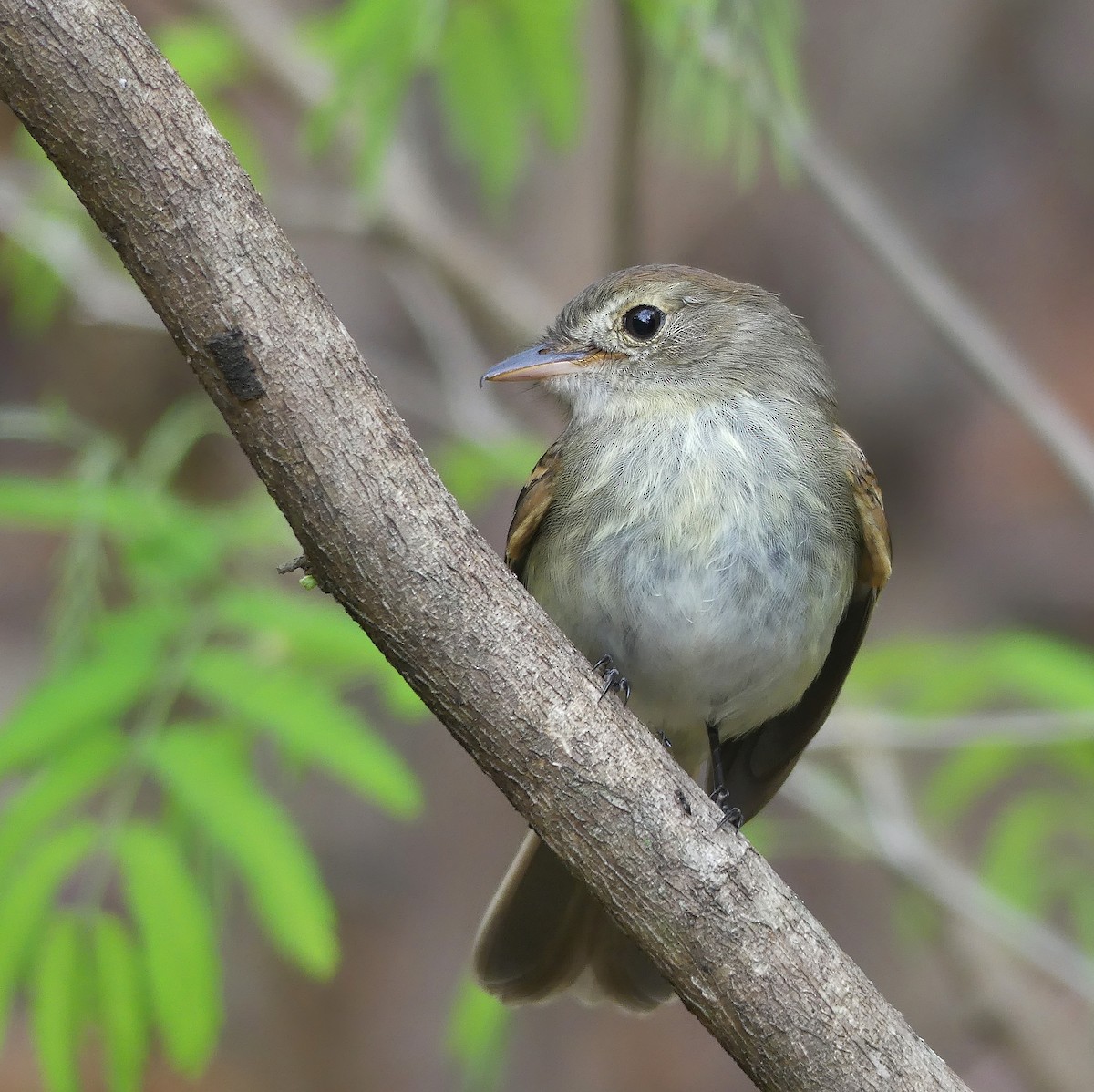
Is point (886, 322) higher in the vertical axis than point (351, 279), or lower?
higher

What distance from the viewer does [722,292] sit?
379cm

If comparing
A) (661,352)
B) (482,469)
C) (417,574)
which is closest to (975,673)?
(661,352)

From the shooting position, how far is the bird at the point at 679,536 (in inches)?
129

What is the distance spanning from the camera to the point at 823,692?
379 cm

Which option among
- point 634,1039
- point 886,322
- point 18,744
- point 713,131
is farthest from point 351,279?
point 18,744

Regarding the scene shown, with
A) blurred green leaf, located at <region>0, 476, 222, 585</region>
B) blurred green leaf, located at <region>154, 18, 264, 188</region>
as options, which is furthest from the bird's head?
blurred green leaf, located at <region>154, 18, 264, 188</region>

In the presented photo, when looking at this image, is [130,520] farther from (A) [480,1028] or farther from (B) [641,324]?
(A) [480,1028]

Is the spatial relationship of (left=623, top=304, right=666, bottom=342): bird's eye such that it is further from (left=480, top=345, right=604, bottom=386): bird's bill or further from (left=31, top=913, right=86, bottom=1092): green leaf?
(left=31, top=913, right=86, bottom=1092): green leaf

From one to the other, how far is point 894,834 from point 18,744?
2499 millimetres

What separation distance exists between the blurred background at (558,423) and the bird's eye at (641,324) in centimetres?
45

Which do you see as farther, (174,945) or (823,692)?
(823,692)

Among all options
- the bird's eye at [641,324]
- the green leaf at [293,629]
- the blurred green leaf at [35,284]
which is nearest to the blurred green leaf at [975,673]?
the bird's eye at [641,324]

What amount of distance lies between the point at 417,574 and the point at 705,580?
1054mm

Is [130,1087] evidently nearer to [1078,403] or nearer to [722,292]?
[722,292]
